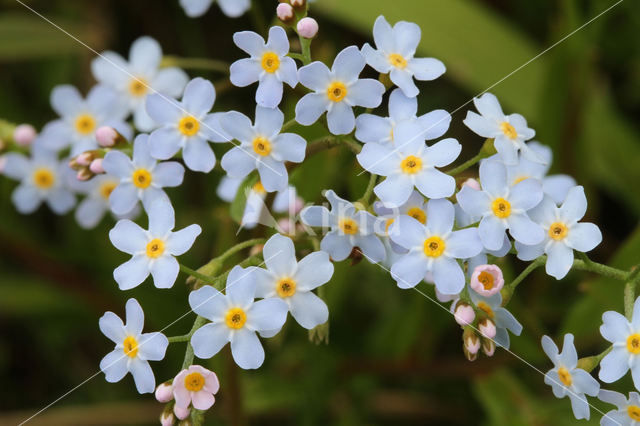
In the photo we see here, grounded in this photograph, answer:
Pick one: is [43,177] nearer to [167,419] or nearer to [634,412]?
[167,419]

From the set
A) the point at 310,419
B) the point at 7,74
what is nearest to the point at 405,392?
the point at 310,419

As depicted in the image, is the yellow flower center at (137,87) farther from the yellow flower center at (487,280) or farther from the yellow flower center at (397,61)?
the yellow flower center at (487,280)

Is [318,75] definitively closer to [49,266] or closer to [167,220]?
[167,220]

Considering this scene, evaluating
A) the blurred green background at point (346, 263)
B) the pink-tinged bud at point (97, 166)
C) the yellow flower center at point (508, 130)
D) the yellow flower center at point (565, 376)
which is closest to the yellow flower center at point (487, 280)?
the yellow flower center at point (565, 376)

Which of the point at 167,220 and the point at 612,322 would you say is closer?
the point at 612,322

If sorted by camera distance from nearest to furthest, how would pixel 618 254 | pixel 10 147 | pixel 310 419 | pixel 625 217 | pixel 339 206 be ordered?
pixel 339 206
pixel 618 254
pixel 10 147
pixel 310 419
pixel 625 217
